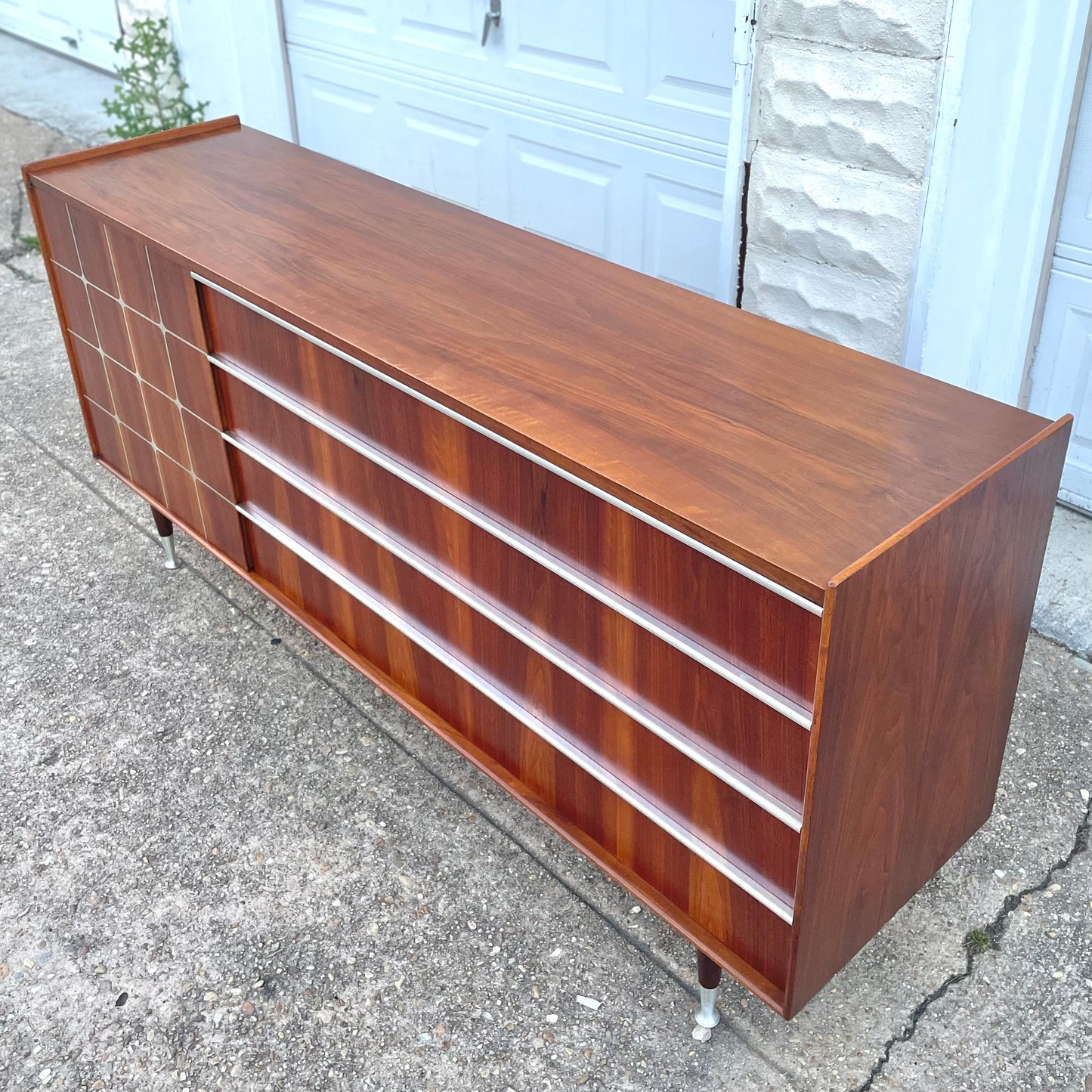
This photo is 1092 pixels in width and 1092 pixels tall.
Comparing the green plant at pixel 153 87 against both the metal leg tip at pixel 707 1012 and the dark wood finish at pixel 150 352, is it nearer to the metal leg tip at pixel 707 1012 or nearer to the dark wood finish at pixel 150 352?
the dark wood finish at pixel 150 352

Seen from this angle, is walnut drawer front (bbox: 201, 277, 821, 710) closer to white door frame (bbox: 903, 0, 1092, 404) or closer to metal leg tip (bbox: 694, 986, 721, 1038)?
metal leg tip (bbox: 694, 986, 721, 1038)

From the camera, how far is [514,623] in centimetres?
186

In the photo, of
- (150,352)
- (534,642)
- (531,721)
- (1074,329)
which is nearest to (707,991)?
(531,721)

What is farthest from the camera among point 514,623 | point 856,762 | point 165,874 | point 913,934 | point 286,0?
point 286,0

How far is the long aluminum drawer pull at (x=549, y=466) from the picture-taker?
1374 mm

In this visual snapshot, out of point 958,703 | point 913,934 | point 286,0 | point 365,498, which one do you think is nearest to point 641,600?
point 958,703

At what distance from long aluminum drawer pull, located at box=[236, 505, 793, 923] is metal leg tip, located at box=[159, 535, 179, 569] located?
23.3 inches

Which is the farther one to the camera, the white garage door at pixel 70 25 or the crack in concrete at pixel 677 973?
the white garage door at pixel 70 25

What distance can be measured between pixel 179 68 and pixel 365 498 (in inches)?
157

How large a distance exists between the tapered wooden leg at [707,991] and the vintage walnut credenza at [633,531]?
10mm

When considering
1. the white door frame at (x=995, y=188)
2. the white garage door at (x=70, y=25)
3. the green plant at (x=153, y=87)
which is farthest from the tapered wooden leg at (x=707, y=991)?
the white garage door at (x=70, y=25)

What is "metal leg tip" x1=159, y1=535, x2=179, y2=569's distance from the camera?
9.89 ft

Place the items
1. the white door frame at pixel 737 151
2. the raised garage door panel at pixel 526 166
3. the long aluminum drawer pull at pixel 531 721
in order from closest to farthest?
the long aluminum drawer pull at pixel 531 721, the white door frame at pixel 737 151, the raised garage door panel at pixel 526 166

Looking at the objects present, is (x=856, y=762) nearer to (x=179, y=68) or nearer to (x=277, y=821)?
(x=277, y=821)
